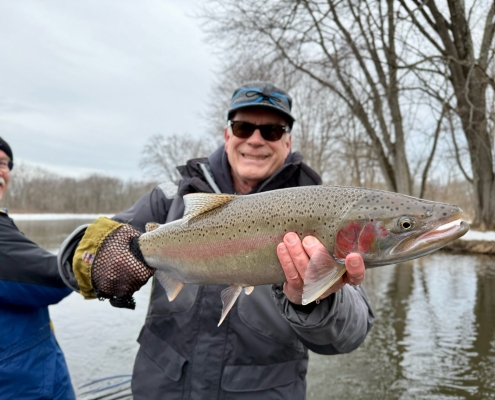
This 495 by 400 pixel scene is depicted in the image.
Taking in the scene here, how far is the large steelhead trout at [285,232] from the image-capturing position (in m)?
1.89

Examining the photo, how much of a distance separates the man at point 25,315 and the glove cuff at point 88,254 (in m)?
0.47

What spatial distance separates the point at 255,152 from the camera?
3.01 m

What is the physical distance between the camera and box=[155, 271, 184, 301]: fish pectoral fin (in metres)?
2.42

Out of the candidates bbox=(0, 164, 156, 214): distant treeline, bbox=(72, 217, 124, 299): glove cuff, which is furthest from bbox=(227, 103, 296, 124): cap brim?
bbox=(0, 164, 156, 214): distant treeline

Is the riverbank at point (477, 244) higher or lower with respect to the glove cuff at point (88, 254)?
lower

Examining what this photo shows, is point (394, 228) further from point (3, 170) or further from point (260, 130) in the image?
point (3, 170)

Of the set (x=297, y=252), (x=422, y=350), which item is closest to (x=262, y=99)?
(x=297, y=252)

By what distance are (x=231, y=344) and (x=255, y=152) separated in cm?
138

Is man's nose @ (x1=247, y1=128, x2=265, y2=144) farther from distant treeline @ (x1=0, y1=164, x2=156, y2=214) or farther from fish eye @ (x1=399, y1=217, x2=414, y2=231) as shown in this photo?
distant treeline @ (x1=0, y1=164, x2=156, y2=214)

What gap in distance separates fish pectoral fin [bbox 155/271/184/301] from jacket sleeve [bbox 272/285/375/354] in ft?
1.93

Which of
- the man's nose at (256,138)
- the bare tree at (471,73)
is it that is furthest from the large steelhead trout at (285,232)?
the bare tree at (471,73)

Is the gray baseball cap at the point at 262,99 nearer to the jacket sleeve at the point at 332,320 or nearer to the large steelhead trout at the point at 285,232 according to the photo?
the large steelhead trout at the point at 285,232

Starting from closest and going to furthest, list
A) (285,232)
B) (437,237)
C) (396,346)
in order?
(437,237), (285,232), (396,346)

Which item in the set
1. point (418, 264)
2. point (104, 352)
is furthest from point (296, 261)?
point (418, 264)
